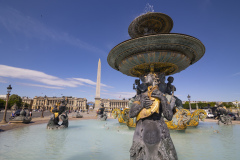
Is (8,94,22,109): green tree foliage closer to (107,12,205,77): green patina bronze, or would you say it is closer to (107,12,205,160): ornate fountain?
(107,12,205,77): green patina bronze

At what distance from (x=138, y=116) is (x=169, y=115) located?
0.58 meters

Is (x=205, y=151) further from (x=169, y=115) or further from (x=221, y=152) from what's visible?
(x=169, y=115)

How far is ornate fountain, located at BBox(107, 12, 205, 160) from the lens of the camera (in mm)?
2359

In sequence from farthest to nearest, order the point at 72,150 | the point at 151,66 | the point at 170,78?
the point at 170,78, the point at 151,66, the point at 72,150

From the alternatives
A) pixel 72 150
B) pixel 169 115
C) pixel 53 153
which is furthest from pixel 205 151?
pixel 53 153

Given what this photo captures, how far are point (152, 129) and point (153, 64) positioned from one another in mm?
5170

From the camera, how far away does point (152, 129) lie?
2.40 m

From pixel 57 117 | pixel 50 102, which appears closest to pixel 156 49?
pixel 57 117

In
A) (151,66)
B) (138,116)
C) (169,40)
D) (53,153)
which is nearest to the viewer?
(138,116)

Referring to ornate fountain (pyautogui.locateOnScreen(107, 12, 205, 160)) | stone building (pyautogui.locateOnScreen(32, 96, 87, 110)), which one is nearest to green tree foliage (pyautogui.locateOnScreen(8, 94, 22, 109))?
stone building (pyautogui.locateOnScreen(32, 96, 87, 110))

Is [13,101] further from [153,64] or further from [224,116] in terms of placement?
[224,116]

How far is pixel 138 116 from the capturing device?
2541 millimetres

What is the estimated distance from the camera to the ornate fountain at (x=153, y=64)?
2.36 metres

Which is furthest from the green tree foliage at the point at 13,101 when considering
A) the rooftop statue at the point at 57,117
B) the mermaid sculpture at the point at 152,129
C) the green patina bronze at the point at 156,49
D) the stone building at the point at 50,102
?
the mermaid sculpture at the point at 152,129
